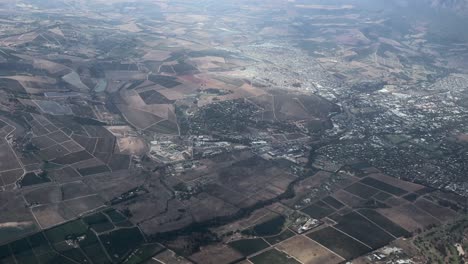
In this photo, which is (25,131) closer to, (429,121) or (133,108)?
(133,108)

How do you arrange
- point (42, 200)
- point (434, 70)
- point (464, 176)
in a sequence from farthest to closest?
1. point (434, 70)
2. point (464, 176)
3. point (42, 200)

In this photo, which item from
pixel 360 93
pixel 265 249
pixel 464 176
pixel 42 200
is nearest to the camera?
pixel 265 249

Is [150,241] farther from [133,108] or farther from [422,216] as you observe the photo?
[133,108]

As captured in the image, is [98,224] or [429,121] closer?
[98,224]

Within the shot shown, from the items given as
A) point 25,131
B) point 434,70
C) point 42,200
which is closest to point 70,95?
point 25,131

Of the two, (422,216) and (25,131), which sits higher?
(25,131)

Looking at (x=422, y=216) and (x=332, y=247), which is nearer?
(x=332, y=247)

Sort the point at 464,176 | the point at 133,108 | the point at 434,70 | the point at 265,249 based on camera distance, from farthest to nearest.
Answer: the point at 434,70
the point at 133,108
the point at 464,176
the point at 265,249

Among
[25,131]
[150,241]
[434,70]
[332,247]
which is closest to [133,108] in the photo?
[25,131]

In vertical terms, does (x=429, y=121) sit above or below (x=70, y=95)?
below
